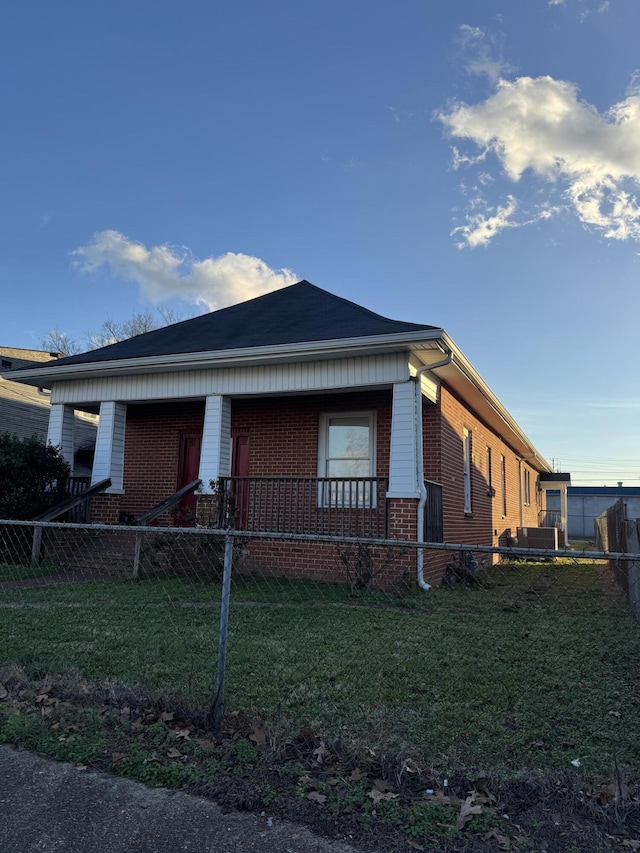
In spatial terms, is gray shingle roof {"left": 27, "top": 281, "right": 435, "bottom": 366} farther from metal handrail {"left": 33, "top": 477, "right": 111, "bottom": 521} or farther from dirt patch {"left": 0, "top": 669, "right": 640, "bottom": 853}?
dirt patch {"left": 0, "top": 669, "right": 640, "bottom": 853}

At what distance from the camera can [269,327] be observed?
401 inches

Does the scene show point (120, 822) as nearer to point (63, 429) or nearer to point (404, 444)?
point (404, 444)

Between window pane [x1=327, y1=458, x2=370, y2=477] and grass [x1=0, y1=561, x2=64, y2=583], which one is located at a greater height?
window pane [x1=327, y1=458, x2=370, y2=477]

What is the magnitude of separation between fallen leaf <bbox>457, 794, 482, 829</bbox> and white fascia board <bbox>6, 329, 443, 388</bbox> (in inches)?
245

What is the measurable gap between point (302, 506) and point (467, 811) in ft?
23.6

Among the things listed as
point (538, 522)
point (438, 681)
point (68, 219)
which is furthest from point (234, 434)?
point (538, 522)

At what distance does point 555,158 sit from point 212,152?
7559mm

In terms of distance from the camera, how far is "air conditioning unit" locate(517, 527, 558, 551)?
55.5 ft

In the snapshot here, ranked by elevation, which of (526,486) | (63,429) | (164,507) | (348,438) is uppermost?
(63,429)

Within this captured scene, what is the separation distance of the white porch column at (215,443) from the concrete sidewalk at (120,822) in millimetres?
6958

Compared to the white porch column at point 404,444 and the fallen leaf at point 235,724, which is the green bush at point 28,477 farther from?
the fallen leaf at point 235,724

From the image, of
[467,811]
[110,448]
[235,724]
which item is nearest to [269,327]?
[110,448]

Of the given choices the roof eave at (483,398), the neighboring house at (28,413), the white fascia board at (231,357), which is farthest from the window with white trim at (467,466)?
the neighboring house at (28,413)

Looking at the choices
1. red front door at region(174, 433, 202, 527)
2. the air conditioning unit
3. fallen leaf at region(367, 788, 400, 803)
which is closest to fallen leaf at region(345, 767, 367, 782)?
fallen leaf at region(367, 788, 400, 803)
